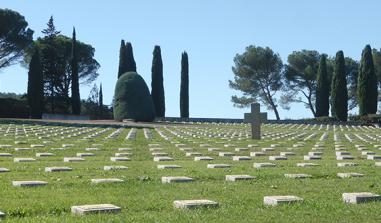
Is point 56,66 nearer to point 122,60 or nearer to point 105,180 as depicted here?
point 122,60

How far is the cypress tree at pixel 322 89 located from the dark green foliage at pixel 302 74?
6.39 metres

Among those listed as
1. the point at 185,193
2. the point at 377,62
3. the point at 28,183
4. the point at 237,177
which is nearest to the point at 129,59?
the point at 377,62

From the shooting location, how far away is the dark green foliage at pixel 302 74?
6994 centimetres

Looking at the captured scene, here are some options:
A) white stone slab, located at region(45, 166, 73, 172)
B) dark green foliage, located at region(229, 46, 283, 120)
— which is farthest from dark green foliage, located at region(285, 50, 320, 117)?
white stone slab, located at region(45, 166, 73, 172)

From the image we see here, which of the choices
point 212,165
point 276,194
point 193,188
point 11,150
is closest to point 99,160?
point 212,165

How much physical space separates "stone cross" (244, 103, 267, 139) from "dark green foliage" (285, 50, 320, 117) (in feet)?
147

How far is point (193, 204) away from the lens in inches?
241

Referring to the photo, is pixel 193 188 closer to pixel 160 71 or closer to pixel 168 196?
pixel 168 196

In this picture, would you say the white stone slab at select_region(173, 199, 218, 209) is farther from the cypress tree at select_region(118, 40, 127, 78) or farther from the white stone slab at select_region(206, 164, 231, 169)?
the cypress tree at select_region(118, 40, 127, 78)

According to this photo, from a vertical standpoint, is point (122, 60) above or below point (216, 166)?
above

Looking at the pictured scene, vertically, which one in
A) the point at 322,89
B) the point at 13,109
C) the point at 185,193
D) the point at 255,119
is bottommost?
the point at 185,193

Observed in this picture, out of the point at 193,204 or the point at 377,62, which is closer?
the point at 193,204

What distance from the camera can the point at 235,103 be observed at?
6988 cm

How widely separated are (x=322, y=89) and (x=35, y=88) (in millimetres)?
28843
